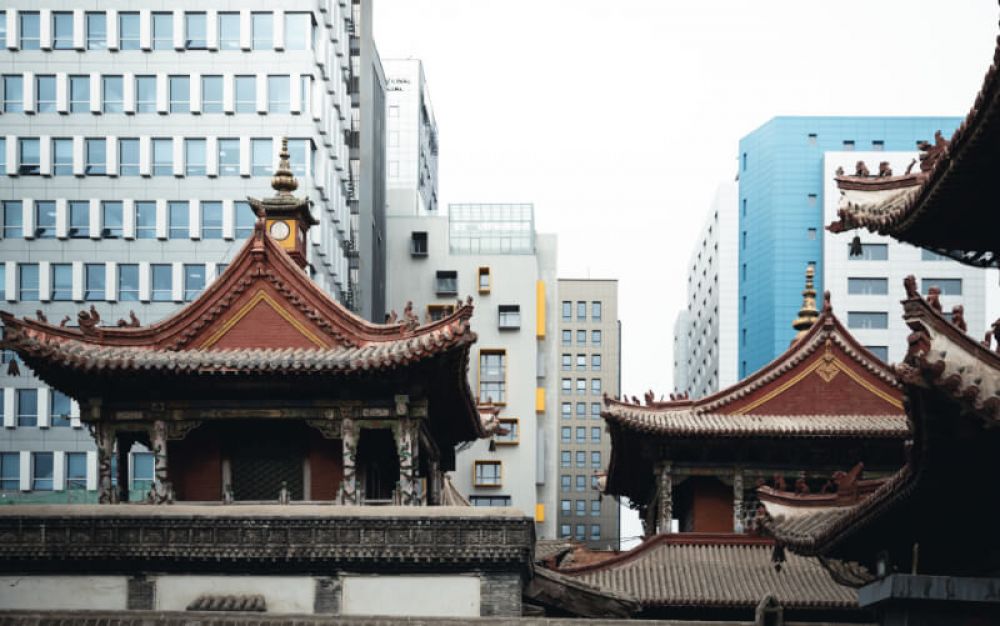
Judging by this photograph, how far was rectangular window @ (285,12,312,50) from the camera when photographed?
232 ft

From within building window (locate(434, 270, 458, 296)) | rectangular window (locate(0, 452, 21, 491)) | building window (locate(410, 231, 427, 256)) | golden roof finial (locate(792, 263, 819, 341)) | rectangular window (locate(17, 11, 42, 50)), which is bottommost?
rectangular window (locate(0, 452, 21, 491))

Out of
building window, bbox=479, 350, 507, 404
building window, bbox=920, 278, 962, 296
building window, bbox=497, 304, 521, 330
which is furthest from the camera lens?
building window, bbox=920, 278, 962, 296

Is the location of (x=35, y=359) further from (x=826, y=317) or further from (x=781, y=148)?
(x=781, y=148)

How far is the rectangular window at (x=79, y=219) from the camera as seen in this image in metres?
71.7

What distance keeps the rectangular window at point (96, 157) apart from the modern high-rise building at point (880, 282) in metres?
45.3

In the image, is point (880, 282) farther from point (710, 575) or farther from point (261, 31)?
point (710, 575)

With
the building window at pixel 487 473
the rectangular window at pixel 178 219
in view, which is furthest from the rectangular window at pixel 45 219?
the building window at pixel 487 473

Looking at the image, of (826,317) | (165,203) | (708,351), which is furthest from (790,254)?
(826,317)

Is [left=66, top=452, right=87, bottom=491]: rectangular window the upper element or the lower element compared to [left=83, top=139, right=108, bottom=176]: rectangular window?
lower

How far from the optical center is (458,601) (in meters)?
30.8

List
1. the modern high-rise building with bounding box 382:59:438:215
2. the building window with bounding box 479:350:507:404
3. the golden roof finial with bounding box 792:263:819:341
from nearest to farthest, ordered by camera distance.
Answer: the golden roof finial with bounding box 792:263:819:341, the building window with bounding box 479:350:507:404, the modern high-rise building with bounding box 382:59:438:215

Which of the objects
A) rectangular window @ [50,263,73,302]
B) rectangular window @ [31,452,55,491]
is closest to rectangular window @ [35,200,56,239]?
rectangular window @ [50,263,73,302]

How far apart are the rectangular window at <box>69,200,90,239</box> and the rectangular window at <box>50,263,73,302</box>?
140cm

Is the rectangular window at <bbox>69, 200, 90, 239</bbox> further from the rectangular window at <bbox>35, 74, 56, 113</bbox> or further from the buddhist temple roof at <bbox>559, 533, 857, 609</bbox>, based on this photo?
the buddhist temple roof at <bbox>559, 533, 857, 609</bbox>
